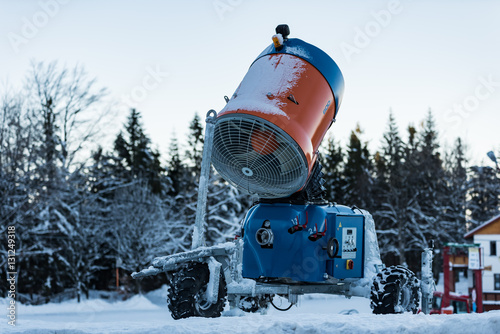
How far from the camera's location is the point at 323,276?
9.73 meters

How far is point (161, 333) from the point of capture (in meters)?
5.98

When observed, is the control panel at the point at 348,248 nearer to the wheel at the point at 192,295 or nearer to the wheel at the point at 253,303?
the wheel at the point at 192,295

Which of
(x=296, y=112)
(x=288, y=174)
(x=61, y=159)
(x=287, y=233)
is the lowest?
(x=287, y=233)

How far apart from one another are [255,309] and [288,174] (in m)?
3.80

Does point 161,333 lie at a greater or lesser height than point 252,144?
lesser

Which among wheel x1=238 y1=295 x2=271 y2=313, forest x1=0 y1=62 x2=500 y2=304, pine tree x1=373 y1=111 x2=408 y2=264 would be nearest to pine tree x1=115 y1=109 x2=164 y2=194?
forest x1=0 y1=62 x2=500 y2=304

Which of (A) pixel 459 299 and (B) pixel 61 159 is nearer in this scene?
(A) pixel 459 299

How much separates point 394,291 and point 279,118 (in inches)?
122

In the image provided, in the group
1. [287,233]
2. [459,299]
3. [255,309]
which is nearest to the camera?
[287,233]

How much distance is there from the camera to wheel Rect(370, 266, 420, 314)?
946 centimetres

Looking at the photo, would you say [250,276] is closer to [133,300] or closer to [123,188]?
[133,300]

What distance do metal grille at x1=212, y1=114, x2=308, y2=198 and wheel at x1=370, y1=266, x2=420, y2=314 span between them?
189cm

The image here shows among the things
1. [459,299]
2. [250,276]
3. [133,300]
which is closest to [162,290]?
[133,300]

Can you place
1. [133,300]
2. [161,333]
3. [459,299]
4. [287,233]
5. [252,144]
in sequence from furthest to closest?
[133,300], [459,299], [287,233], [252,144], [161,333]
